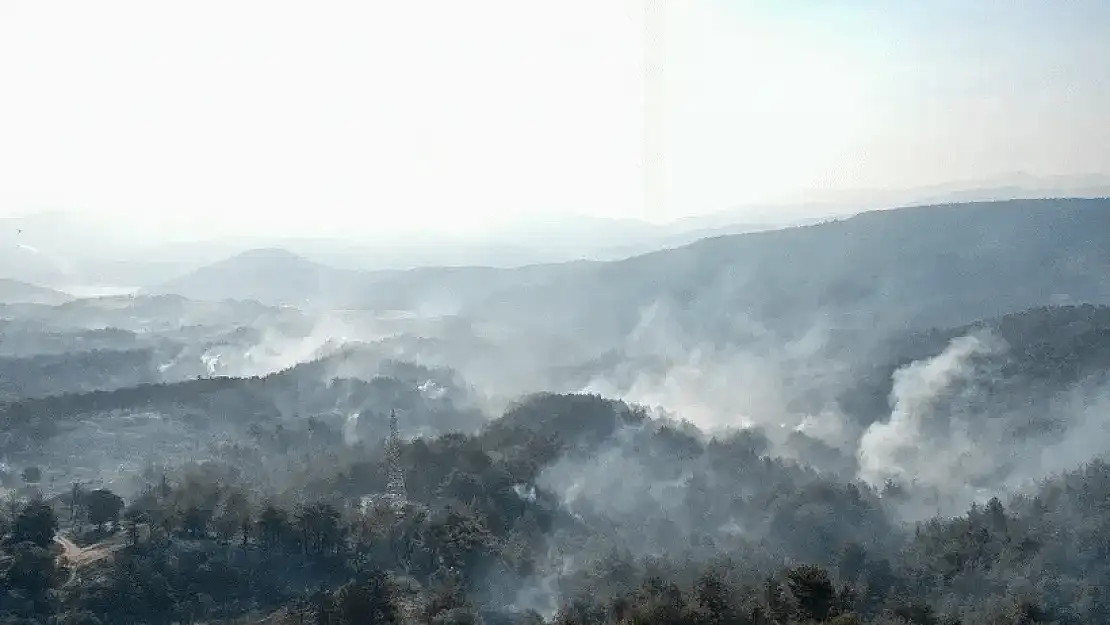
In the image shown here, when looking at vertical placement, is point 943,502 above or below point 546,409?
below

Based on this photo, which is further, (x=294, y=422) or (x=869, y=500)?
(x=294, y=422)

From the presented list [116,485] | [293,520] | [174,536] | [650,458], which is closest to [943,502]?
[650,458]

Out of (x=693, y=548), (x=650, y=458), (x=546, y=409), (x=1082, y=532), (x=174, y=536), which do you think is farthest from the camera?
(x=546, y=409)

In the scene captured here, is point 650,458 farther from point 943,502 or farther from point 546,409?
point 943,502

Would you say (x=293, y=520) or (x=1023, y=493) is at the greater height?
(x=293, y=520)

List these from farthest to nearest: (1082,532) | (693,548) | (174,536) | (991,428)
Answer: (991,428) → (693,548) → (1082,532) → (174,536)

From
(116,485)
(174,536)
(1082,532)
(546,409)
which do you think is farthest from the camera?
(546,409)

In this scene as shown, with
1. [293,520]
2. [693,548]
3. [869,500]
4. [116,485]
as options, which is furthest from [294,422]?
[869,500]

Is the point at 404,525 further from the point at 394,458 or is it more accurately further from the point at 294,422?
the point at 294,422

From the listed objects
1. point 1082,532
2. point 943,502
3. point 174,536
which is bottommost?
point 943,502
